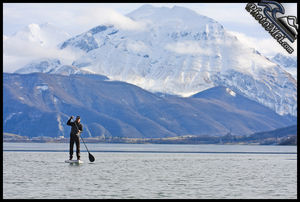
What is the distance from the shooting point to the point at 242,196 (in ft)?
147

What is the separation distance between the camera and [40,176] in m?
57.5

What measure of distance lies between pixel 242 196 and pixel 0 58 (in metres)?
21.8

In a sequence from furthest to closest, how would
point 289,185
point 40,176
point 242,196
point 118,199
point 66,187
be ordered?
point 40,176 → point 289,185 → point 66,187 → point 242,196 → point 118,199

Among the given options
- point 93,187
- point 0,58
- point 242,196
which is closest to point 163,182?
point 93,187

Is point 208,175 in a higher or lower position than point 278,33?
lower

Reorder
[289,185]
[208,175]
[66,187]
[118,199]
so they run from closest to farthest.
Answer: [118,199], [66,187], [289,185], [208,175]

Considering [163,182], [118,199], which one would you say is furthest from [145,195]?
[163,182]

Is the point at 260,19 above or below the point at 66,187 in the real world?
above

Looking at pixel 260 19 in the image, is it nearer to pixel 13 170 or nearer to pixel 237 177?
pixel 237 177

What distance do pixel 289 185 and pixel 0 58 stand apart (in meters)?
23.4

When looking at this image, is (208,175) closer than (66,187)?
No

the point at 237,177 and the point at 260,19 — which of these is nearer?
the point at 260,19

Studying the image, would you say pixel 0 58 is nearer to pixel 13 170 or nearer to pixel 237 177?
pixel 13 170

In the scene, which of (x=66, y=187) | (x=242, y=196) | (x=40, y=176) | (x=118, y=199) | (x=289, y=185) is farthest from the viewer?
(x=40, y=176)
